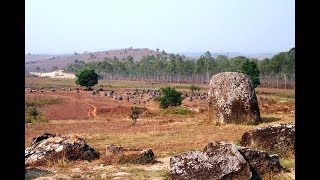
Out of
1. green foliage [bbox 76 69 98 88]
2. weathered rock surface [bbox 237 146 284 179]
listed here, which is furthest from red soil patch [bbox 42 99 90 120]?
weathered rock surface [bbox 237 146 284 179]

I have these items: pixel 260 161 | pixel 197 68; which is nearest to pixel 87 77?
pixel 197 68

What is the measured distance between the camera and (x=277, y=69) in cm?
10900

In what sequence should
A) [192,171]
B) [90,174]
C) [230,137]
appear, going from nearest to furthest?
[192,171]
[90,174]
[230,137]

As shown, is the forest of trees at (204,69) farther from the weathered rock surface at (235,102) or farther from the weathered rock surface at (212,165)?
the weathered rock surface at (212,165)

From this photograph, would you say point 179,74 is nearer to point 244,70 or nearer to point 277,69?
point 277,69

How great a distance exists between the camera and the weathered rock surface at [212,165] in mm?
8977

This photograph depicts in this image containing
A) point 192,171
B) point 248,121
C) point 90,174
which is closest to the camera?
point 192,171

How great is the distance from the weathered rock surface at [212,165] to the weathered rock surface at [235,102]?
11.2 m

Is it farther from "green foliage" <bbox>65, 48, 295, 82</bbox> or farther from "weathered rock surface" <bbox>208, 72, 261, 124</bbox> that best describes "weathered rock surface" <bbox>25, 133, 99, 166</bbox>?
"green foliage" <bbox>65, 48, 295, 82</bbox>
